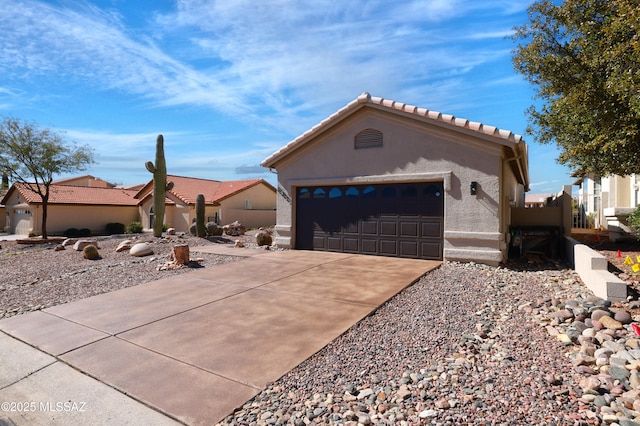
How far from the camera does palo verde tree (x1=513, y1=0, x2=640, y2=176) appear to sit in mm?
7257

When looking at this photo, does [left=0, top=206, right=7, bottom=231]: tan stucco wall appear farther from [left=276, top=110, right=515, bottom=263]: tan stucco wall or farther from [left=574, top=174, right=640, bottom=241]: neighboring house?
[left=574, top=174, right=640, bottom=241]: neighboring house

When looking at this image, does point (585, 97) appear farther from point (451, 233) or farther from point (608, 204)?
point (608, 204)

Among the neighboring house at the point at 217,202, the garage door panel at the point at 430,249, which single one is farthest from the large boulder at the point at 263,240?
the neighboring house at the point at 217,202

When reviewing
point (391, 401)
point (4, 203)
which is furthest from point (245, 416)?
point (4, 203)

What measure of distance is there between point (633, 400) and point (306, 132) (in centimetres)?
Answer: 1105

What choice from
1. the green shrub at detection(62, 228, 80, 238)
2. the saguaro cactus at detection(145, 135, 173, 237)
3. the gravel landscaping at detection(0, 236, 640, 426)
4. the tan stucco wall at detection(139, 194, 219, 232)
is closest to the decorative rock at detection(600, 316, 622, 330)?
the gravel landscaping at detection(0, 236, 640, 426)

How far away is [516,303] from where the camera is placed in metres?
6.40

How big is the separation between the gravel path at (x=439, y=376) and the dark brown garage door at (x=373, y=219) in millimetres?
4867

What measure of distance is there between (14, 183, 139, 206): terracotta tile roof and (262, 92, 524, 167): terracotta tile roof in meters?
24.8

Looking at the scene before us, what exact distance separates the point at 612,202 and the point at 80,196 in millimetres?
38244

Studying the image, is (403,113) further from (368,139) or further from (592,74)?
(592,74)

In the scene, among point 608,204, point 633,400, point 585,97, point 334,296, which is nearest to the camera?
point 633,400

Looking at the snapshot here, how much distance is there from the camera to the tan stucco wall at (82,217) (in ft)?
95.9

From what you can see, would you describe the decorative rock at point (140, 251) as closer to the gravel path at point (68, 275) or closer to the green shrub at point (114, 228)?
the gravel path at point (68, 275)
